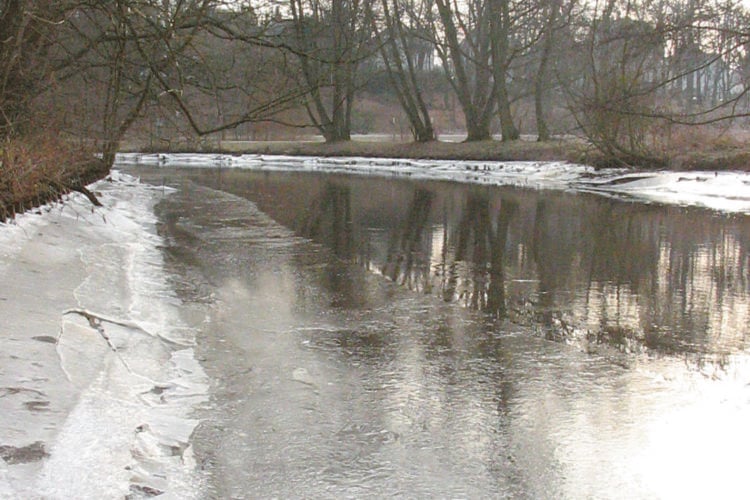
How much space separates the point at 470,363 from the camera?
6.47m

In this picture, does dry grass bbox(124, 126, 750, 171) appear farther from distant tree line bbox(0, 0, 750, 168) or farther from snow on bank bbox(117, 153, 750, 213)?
snow on bank bbox(117, 153, 750, 213)

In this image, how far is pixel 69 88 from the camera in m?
13.4

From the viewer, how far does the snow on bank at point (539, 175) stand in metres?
21.8

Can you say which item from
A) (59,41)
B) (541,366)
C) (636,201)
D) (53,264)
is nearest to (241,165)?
(636,201)

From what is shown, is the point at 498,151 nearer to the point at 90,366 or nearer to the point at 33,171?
the point at 33,171

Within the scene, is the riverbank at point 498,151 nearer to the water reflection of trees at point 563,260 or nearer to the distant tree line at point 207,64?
the distant tree line at point 207,64

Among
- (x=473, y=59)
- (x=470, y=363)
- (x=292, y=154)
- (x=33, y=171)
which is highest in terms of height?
(x=473, y=59)

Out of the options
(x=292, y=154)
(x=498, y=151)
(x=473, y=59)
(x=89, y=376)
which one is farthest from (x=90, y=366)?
(x=292, y=154)

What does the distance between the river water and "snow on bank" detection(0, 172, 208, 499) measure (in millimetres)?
217

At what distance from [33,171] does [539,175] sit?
2193cm

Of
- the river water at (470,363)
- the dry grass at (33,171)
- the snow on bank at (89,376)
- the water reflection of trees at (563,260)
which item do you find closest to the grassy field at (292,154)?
the dry grass at (33,171)

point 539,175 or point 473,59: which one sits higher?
point 473,59

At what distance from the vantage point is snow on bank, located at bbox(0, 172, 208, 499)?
13.5ft

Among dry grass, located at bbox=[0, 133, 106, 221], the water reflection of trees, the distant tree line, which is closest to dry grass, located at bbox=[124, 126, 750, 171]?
the distant tree line
